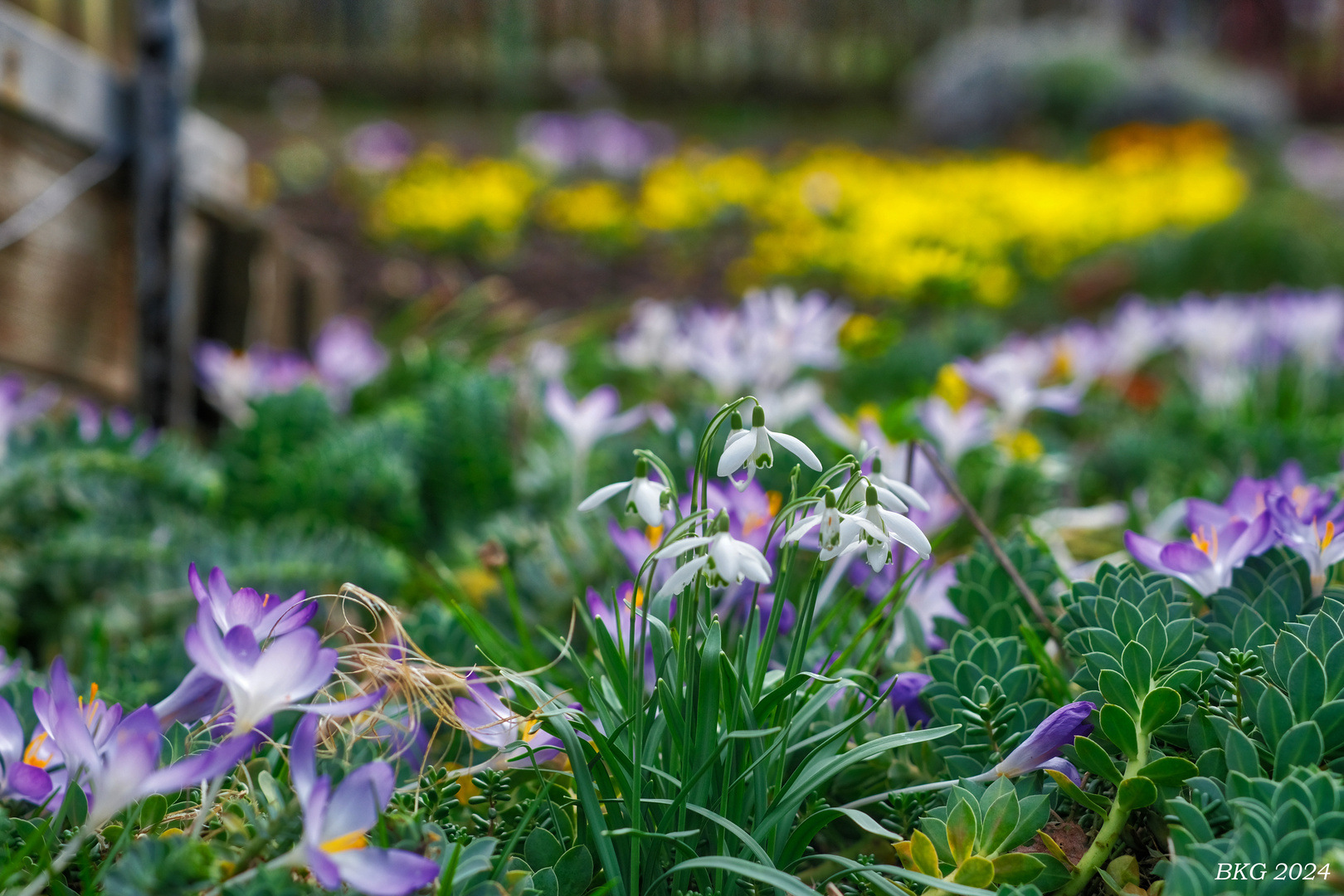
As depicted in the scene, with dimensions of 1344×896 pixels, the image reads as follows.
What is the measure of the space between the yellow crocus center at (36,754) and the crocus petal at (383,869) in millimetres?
411

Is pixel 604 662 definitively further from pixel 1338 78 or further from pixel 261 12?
pixel 1338 78

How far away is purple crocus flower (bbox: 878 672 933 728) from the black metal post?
82.7 inches

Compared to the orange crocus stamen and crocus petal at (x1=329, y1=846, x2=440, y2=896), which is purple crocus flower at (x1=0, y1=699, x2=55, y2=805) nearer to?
crocus petal at (x1=329, y1=846, x2=440, y2=896)

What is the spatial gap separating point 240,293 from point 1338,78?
17646 millimetres

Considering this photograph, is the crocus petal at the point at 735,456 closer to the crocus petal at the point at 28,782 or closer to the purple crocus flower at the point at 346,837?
the purple crocus flower at the point at 346,837

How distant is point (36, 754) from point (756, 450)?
0.72 m

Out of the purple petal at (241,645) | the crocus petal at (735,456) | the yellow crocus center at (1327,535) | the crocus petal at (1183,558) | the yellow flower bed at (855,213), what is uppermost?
the crocus petal at (735,456)

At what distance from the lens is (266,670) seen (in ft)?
2.46

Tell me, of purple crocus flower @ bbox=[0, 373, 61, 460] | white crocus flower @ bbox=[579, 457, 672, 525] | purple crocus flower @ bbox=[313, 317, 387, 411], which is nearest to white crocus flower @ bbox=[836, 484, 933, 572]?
white crocus flower @ bbox=[579, 457, 672, 525]

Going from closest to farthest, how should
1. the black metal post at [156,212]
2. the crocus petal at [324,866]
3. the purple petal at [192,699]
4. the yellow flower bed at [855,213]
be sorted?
the crocus petal at [324,866] → the purple petal at [192,699] → the black metal post at [156,212] → the yellow flower bed at [855,213]

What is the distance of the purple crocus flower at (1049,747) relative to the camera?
2.78 ft

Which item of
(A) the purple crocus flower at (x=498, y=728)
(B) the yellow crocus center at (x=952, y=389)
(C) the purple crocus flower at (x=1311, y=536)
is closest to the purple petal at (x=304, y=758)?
(A) the purple crocus flower at (x=498, y=728)

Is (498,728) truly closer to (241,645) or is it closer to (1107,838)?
(241,645)

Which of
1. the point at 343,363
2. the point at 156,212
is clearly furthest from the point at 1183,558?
the point at 156,212
